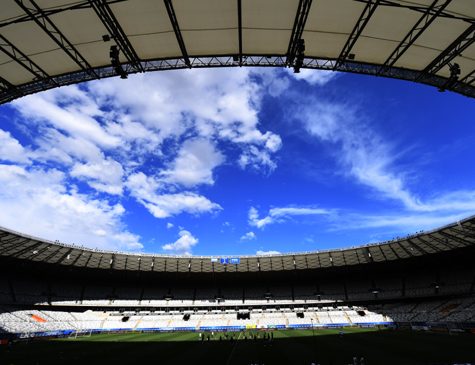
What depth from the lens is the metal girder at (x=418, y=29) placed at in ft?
42.3

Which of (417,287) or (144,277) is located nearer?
(417,287)

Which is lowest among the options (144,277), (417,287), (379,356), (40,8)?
(379,356)

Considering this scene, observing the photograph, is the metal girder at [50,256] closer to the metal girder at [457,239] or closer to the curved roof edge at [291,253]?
the curved roof edge at [291,253]

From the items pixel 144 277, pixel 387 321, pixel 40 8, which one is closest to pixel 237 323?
pixel 144 277

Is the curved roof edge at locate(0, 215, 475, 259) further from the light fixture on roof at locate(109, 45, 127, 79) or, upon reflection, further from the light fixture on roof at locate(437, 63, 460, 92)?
the light fixture on roof at locate(109, 45, 127, 79)

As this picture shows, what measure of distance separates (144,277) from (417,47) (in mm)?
71796

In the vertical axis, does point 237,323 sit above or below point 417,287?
below

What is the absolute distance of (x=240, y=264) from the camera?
6425 centimetres

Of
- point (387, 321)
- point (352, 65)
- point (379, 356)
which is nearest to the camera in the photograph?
point (352, 65)

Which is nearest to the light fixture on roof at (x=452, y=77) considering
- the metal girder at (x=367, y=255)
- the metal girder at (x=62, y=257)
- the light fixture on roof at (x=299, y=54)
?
the light fixture on roof at (x=299, y=54)

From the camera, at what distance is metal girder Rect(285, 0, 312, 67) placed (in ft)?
42.4

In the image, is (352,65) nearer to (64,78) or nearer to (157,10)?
(157,10)

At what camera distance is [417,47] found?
51.0 feet

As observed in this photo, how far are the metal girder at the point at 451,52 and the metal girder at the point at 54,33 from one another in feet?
70.7
